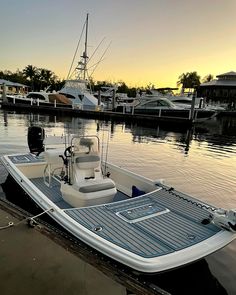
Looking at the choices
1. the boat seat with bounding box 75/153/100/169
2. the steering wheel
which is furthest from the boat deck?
the steering wheel

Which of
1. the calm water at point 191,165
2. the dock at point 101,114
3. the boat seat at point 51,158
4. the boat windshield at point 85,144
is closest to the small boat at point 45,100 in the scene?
the dock at point 101,114

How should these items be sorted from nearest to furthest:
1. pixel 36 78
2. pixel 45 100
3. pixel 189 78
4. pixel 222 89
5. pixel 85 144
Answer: pixel 85 144
pixel 45 100
pixel 222 89
pixel 36 78
pixel 189 78

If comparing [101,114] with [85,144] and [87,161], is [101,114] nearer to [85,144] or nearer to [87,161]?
[85,144]

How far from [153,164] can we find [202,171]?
1.95 metres

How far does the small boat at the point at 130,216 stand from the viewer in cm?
361

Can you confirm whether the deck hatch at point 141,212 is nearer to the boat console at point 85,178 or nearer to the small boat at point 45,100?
the boat console at point 85,178

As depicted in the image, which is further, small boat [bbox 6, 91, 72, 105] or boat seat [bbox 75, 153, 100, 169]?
small boat [bbox 6, 91, 72, 105]

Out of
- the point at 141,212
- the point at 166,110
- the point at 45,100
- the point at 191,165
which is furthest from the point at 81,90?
the point at 141,212

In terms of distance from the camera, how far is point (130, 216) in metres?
4.48

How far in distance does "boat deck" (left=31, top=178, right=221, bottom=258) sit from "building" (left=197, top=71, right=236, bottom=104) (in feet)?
182

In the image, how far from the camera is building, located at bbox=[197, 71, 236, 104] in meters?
55.7

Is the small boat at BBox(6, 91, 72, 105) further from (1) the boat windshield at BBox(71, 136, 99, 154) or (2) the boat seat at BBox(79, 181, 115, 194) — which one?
(2) the boat seat at BBox(79, 181, 115, 194)

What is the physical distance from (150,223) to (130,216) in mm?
341

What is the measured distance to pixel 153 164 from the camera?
1165cm
